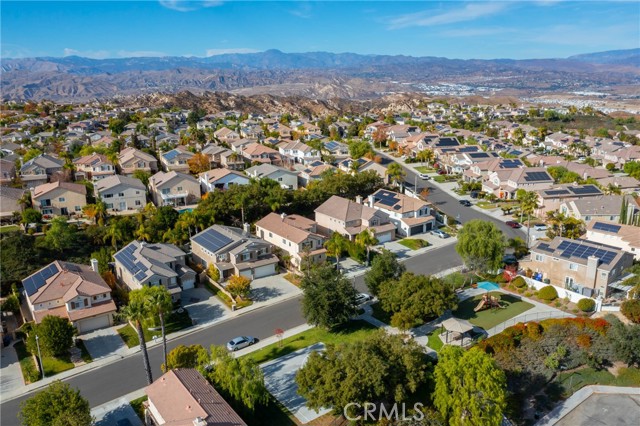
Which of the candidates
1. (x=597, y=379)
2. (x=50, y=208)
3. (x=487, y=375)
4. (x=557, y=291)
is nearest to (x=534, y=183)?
(x=557, y=291)

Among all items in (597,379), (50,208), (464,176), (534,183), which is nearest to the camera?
(597,379)

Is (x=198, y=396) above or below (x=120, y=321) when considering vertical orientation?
above

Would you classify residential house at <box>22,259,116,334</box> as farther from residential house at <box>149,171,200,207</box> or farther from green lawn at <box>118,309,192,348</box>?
residential house at <box>149,171,200,207</box>

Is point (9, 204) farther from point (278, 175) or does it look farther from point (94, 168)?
point (278, 175)

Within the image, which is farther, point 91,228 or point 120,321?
point 91,228

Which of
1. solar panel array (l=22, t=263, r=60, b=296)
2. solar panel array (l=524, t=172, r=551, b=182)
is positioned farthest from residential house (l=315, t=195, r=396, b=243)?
solar panel array (l=22, t=263, r=60, b=296)

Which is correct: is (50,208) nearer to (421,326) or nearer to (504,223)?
(421,326)
